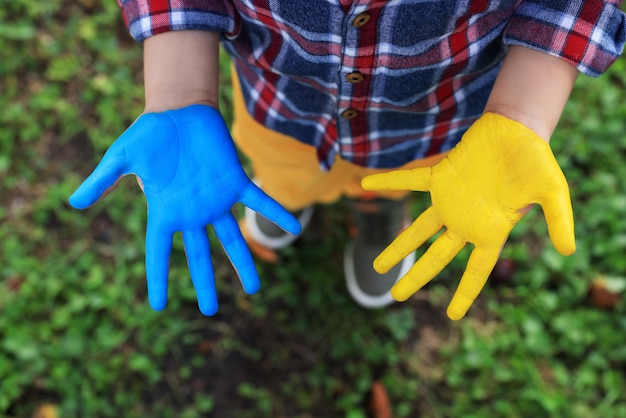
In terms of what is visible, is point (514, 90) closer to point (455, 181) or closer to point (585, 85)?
point (455, 181)

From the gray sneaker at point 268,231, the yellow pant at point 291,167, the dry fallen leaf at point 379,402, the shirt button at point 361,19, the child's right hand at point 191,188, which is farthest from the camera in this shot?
the gray sneaker at point 268,231

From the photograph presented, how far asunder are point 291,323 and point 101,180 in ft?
3.24

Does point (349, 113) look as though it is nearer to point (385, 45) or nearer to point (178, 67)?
point (385, 45)

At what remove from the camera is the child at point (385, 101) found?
32.1 inches

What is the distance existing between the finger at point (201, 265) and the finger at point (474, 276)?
415mm

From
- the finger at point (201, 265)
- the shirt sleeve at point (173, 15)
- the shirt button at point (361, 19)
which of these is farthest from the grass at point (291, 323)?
the shirt button at point (361, 19)

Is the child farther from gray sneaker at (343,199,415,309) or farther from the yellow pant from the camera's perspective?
gray sneaker at (343,199,415,309)

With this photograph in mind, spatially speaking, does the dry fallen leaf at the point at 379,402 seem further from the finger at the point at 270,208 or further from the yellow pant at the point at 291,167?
the finger at the point at 270,208

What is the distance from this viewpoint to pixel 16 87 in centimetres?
199

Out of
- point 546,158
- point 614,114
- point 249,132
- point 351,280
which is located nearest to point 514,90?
point 546,158

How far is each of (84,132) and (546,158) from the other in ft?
5.36

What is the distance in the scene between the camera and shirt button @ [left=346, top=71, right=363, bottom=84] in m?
0.88

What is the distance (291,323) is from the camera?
1.71m

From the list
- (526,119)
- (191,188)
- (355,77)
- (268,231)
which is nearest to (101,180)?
(191,188)
